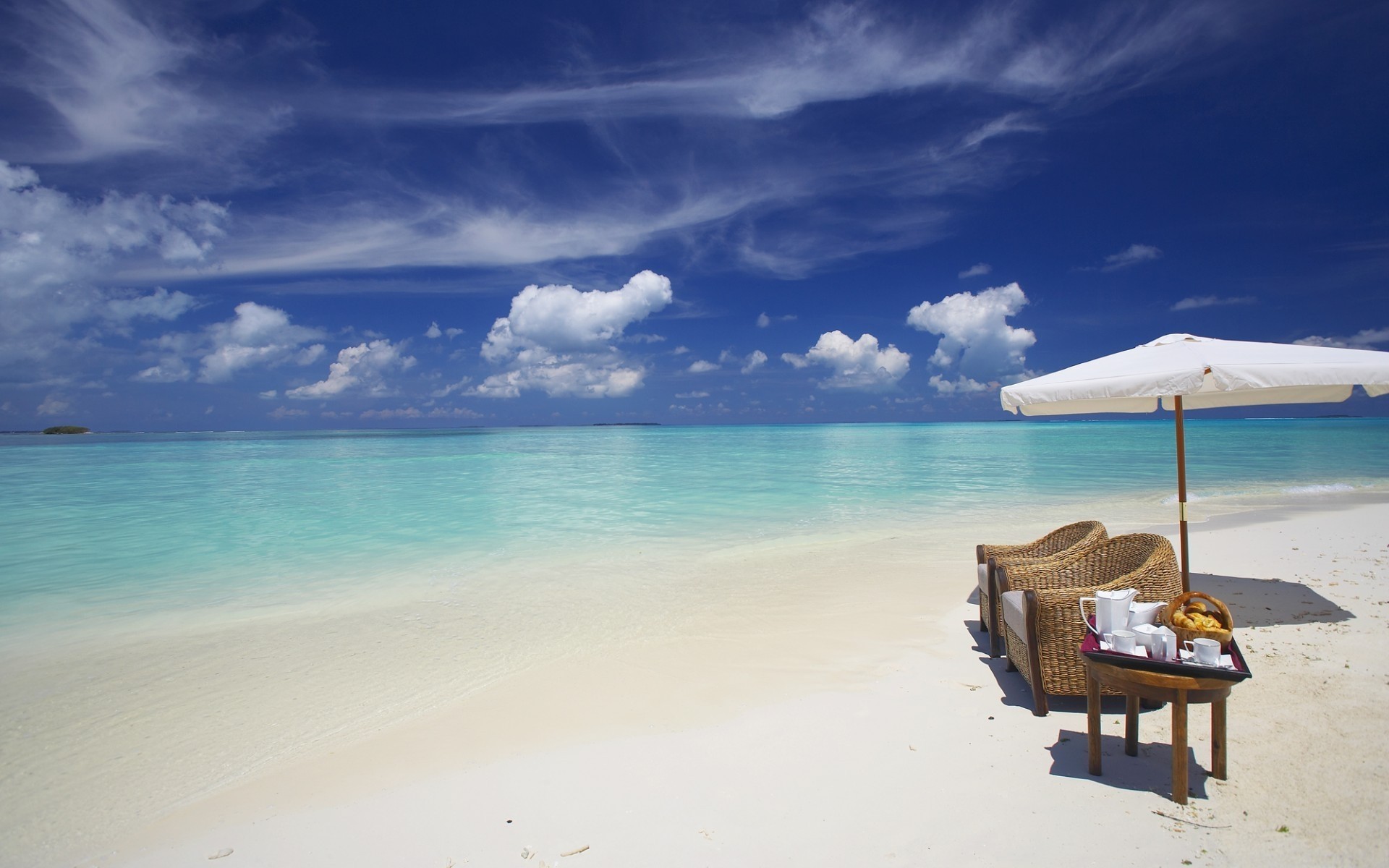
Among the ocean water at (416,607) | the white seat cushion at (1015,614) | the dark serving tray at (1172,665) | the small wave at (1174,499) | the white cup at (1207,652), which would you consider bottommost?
the small wave at (1174,499)

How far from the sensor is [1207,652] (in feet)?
10.4

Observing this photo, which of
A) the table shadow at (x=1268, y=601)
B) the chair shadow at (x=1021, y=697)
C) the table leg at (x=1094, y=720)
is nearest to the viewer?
the table leg at (x=1094, y=720)

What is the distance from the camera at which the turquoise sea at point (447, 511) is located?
9.38 metres

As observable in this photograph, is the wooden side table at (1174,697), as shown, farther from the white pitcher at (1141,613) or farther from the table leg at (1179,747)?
the white pitcher at (1141,613)

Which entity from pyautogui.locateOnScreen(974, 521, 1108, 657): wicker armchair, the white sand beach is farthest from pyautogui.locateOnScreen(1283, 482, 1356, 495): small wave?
pyautogui.locateOnScreen(974, 521, 1108, 657): wicker armchair

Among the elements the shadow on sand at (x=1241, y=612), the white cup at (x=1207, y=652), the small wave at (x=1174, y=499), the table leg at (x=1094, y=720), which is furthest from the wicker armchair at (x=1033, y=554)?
the small wave at (x=1174, y=499)

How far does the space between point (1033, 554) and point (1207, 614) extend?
111 inches

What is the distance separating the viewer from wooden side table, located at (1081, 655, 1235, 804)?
3.16 meters

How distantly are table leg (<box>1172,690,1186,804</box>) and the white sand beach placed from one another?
0.08 metres

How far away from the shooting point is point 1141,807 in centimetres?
325

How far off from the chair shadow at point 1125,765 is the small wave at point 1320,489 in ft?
58.4

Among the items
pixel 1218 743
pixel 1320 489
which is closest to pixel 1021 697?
pixel 1218 743

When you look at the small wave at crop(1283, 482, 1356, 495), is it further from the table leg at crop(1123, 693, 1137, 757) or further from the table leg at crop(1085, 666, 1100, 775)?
the table leg at crop(1085, 666, 1100, 775)

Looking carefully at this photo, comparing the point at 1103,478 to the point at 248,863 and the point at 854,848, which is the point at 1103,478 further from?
the point at 248,863
